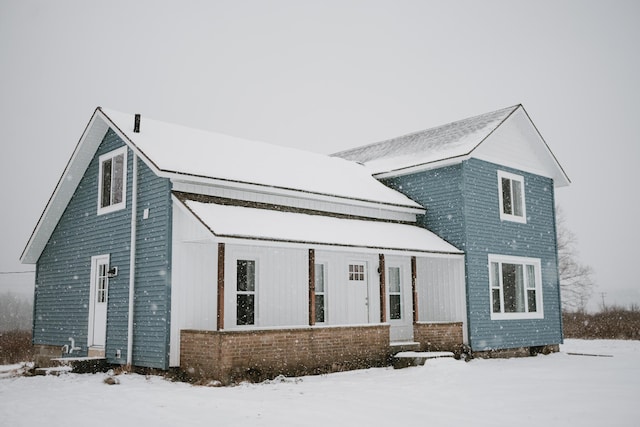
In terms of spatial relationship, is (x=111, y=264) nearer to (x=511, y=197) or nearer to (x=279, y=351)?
(x=279, y=351)

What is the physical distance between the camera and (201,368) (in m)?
12.6

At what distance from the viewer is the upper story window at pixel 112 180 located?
15.8 metres

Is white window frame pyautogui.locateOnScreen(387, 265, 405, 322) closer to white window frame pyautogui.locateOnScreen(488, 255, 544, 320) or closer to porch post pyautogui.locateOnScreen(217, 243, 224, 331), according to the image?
white window frame pyautogui.locateOnScreen(488, 255, 544, 320)

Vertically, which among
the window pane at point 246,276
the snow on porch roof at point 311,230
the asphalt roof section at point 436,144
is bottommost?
the window pane at point 246,276

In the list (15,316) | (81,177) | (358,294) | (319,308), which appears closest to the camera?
(319,308)

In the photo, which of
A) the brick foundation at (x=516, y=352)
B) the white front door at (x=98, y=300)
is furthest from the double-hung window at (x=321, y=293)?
the white front door at (x=98, y=300)

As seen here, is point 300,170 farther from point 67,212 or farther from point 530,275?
point 530,275

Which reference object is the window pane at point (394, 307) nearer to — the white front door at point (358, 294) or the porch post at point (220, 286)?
the white front door at point (358, 294)

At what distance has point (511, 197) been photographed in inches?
801

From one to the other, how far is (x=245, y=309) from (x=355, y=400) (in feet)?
17.5

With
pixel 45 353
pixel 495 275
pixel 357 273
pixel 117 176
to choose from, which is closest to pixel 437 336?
pixel 357 273

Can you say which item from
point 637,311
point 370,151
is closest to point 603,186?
point 637,311

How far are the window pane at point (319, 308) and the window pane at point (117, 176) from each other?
5.98m

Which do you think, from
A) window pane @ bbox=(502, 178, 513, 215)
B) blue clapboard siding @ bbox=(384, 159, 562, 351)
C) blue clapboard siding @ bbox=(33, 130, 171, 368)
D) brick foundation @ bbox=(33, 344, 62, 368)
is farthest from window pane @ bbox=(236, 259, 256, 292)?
window pane @ bbox=(502, 178, 513, 215)
